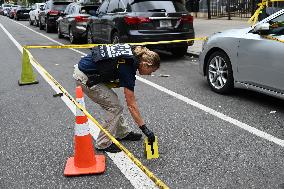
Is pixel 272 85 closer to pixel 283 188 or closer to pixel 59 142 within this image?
pixel 283 188

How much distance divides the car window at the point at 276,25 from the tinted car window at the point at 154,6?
4.88 metres

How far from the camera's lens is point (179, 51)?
11.8 m

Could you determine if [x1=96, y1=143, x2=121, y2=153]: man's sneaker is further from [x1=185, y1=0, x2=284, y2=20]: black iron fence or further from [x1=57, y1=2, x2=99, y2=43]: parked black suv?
[x1=185, y1=0, x2=284, y2=20]: black iron fence

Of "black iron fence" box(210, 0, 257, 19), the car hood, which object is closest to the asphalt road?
the car hood

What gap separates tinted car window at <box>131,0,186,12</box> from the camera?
1050cm

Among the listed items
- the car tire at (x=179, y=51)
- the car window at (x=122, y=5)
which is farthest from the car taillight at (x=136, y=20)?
the car tire at (x=179, y=51)

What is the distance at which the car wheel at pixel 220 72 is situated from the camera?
6730 mm

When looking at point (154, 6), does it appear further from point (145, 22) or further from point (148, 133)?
point (148, 133)

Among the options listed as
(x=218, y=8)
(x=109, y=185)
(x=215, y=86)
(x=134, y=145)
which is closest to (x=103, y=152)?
(x=134, y=145)

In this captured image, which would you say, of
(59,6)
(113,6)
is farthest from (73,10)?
(59,6)

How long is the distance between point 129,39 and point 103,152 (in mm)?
6241

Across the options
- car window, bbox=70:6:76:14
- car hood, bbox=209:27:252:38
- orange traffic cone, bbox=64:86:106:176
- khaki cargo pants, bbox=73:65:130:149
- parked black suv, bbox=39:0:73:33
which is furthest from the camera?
parked black suv, bbox=39:0:73:33

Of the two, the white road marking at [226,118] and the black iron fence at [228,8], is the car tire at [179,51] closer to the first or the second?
the white road marking at [226,118]

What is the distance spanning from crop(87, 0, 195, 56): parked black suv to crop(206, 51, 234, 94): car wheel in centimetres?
339
